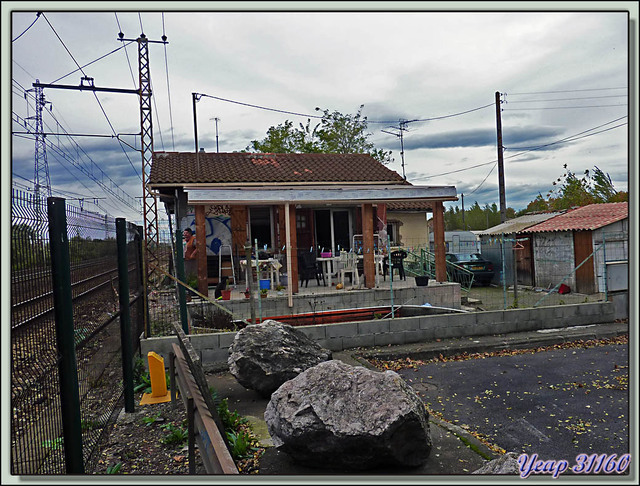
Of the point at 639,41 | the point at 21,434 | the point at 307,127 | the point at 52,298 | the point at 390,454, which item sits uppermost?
the point at 307,127

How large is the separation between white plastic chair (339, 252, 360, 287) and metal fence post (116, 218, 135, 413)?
23.0 ft

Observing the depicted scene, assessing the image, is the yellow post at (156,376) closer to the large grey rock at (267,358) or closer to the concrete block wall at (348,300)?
the large grey rock at (267,358)

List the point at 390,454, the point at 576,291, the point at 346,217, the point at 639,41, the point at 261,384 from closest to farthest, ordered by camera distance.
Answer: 1. the point at 639,41
2. the point at 390,454
3. the point at 261,384
4. the point at 576,291
5. the point at 346,217

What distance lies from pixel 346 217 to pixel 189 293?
701 cm

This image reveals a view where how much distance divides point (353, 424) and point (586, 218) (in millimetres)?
16001

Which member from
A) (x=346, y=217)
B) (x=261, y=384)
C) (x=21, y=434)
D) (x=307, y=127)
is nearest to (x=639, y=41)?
(x=21, y=434)

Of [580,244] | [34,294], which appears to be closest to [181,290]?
[34,294]

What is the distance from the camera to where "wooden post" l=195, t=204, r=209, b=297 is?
456 inches

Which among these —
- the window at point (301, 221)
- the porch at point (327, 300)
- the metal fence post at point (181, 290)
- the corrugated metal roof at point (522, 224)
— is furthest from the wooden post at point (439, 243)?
the metal fence post at point (181, 290)

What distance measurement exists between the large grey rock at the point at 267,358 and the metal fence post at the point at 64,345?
2770mm

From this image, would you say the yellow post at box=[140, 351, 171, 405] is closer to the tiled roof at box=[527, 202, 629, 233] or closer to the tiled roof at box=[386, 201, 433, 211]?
the tiled roof at box=[527, 202, 629, 233]

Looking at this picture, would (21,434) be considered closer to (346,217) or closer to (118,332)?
(118,332)

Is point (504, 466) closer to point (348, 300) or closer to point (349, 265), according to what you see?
point (348, 300)

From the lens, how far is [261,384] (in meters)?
6.30
